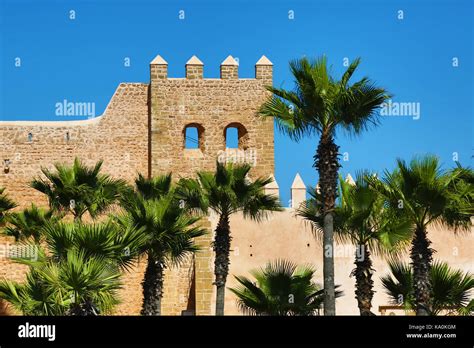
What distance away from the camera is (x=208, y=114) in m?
27.5

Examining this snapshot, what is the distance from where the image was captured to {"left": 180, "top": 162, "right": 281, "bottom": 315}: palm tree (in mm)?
17609

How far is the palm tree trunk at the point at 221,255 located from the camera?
18.0 metres

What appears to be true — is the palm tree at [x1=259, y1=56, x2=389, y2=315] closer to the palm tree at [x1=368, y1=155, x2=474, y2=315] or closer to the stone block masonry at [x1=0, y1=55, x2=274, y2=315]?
the palm tree at [x1=368, y1=155, x2=474, y2=315]

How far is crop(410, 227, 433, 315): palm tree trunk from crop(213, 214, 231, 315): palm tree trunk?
3970mm

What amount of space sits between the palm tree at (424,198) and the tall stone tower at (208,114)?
479 inches

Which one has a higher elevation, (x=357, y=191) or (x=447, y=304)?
(x=357, y=191)

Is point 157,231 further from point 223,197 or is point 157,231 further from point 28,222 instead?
point 28,222

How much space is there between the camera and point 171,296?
25.7m

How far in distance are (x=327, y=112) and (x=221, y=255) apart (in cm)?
408

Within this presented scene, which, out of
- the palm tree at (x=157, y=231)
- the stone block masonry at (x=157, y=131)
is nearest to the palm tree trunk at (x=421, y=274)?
the palm tree at (x=157, y=231)

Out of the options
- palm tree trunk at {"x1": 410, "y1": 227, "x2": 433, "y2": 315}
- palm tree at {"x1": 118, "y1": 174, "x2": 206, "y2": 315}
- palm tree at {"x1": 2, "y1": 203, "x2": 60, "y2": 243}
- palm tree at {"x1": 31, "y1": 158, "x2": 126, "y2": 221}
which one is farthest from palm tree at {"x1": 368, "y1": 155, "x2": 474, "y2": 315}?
palm tree at {"x1": 2, "y1": 203, "x2": 60, "y2": 243}
